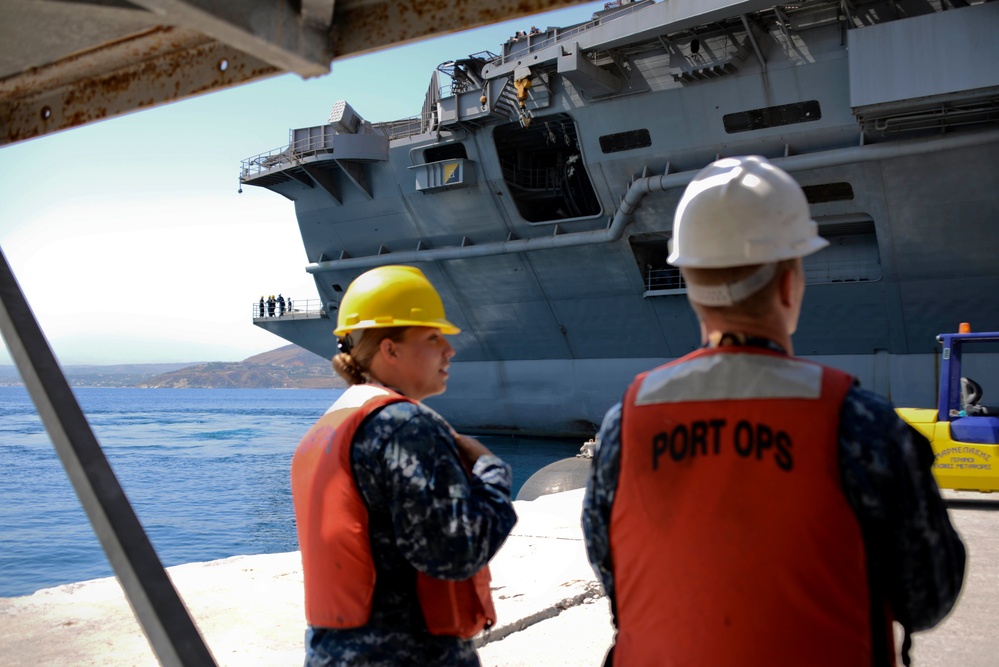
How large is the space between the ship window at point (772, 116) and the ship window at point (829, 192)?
123 cm

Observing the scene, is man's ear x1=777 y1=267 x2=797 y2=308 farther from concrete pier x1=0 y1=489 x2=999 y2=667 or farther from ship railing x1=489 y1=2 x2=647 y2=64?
ship railing x1=489 y1=2 x2=647 y2=64

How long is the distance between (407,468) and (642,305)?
1648 cm

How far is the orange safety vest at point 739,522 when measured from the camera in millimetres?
1297

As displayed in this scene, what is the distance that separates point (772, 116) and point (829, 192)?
5.59 feet

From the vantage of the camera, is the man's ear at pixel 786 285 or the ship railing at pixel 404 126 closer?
the man's ear at pixel 786 285

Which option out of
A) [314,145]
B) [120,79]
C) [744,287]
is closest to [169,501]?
[314,145]

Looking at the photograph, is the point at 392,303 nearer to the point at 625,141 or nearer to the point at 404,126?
the point at 625,141

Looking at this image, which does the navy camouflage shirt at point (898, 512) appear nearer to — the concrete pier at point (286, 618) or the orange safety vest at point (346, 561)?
the orange safety vest at point (346, 561)

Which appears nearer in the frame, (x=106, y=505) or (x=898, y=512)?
(x=898, y=512)

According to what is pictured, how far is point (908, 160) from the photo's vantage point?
13648 millimetres

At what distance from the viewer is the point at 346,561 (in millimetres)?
1778

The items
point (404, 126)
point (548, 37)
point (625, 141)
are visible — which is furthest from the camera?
point (404, 126)

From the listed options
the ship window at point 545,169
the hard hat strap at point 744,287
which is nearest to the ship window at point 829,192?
the ship window at point 545,169

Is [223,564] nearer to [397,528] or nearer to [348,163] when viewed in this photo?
[397,528]
